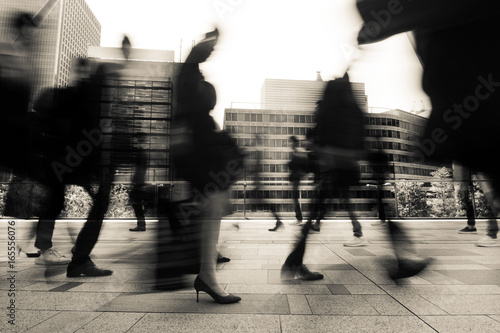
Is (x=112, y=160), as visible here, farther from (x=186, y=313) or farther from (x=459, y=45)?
(x=459, y=45)

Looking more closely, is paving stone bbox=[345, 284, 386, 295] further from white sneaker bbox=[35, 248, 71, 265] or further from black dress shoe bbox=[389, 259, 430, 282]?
white sneaker bbox=[35, 248, 71, 265]

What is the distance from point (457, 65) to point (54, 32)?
4.76ft

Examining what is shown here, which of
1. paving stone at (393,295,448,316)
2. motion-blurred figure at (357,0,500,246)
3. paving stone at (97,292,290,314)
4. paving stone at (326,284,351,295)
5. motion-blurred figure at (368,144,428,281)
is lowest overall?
paving stone at (326,284,351,295)

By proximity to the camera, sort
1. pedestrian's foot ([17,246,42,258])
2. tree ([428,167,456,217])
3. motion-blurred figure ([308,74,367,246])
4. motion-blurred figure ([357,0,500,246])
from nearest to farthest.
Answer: motion-blurred figure ([357,0,500,246]), motion-blurred figure ([308,74,367,246]), pedestrian's foot ([17,246,42,258]), tree ([428,167,456,217])

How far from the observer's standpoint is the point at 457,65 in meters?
0.57

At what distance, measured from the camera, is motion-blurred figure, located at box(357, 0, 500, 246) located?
0.53 metres

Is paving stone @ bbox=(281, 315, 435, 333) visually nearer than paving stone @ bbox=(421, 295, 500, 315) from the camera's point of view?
Yes

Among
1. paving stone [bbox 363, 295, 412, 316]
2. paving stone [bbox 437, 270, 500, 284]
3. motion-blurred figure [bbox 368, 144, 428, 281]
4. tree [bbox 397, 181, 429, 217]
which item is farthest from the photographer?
tree [bbox 397, 181, 429, 217]

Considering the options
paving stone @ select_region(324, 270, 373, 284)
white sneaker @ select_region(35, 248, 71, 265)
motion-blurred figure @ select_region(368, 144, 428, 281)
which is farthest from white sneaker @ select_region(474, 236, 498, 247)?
white sneaker @ select_region(35, 248, 71, 265)

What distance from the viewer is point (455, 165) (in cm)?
68

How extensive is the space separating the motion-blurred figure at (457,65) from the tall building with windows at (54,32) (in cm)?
97

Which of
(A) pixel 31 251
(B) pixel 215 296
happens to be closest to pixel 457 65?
(B) pixel 215 296

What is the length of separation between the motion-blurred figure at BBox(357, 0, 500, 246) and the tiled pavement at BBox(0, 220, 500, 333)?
111 centimetres

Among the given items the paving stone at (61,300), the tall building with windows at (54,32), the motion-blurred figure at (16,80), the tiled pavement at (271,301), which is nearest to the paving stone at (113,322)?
the tiled pavement at (271,301)
